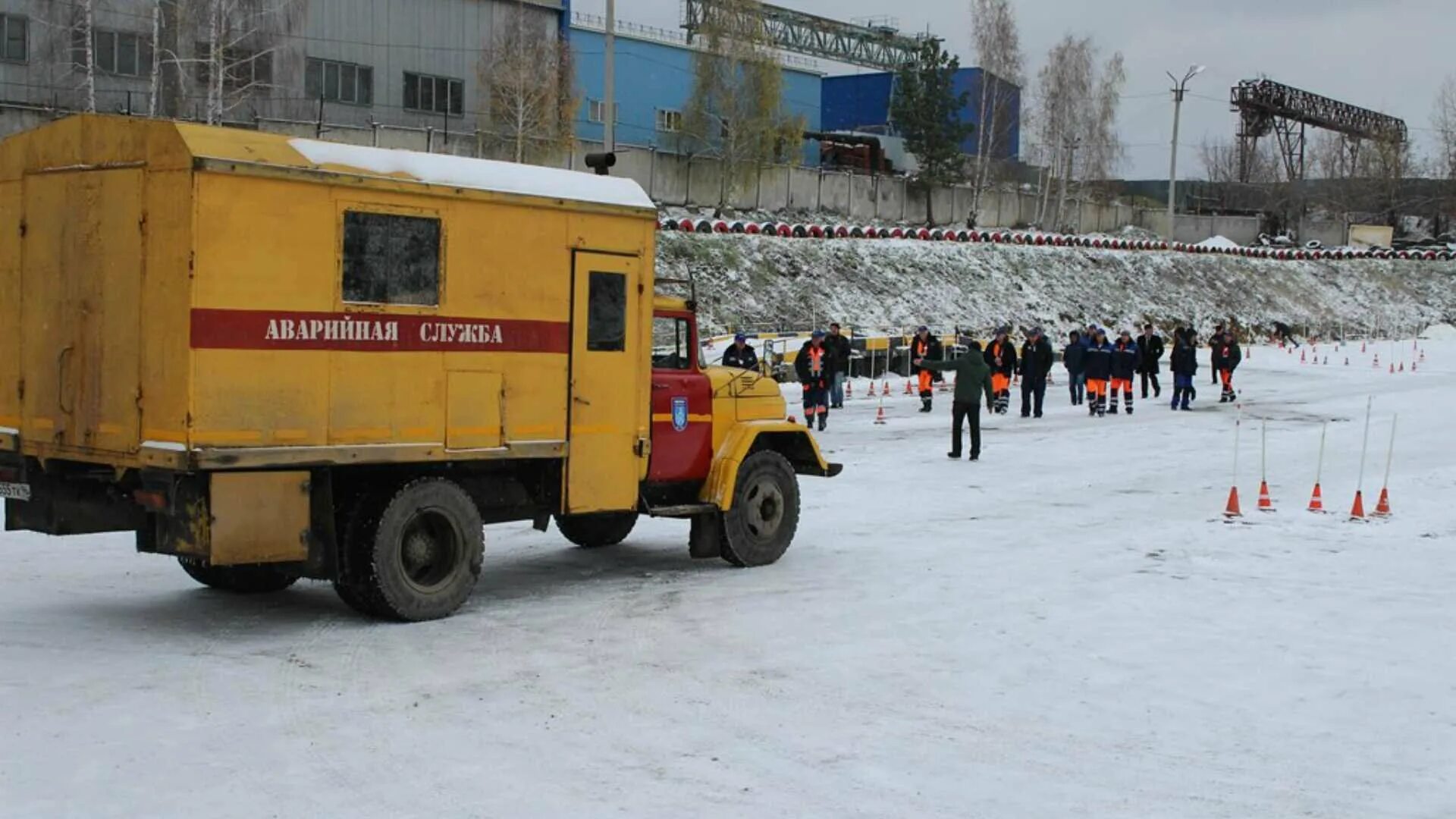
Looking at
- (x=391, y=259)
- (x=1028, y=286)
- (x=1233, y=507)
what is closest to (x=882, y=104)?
(x=1028, y=286)

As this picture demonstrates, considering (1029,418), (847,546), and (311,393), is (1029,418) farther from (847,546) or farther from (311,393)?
(311,393)

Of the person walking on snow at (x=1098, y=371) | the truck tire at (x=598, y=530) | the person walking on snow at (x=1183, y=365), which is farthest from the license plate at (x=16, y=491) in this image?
the person walking on snow at (x=1183, y=365)

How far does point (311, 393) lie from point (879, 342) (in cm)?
2839

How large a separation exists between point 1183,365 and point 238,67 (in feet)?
89.8

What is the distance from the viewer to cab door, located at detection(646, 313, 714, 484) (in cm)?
1244

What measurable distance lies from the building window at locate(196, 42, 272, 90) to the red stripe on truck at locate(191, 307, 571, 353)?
30388 mm

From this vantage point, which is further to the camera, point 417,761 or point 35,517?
point 35,517

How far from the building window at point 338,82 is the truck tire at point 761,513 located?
35684mm

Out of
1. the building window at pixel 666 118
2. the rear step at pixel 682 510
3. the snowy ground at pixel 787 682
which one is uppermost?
the building window at pixel 666 118

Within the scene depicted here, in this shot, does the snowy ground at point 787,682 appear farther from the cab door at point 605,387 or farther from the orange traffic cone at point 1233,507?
the cab door at point 605,387

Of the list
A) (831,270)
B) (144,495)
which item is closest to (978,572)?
(144,495)

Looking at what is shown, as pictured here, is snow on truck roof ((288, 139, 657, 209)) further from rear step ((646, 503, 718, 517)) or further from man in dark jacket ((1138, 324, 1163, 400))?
man in dark jacket ((1138, 324, 1163, 400))

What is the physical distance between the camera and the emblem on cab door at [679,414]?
41.3 feet

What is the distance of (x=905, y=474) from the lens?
20.0 meters
